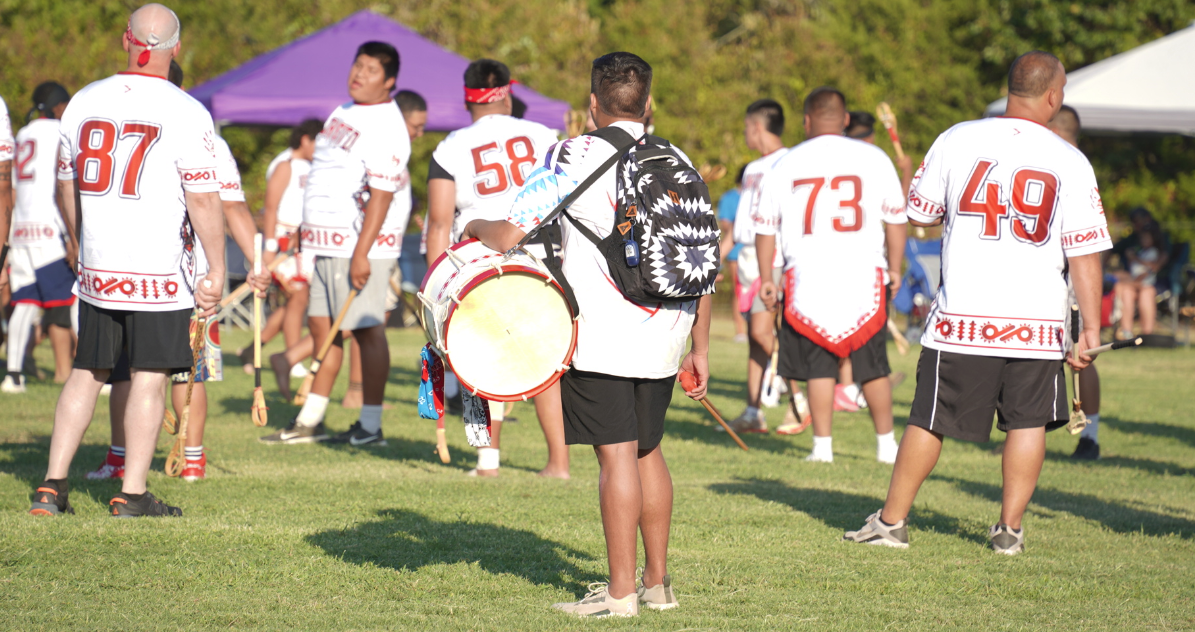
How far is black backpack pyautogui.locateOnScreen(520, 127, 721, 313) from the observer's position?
361 cm

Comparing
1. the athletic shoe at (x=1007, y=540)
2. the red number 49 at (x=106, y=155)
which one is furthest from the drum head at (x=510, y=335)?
the athletic shoe at (x=1007, y=540)

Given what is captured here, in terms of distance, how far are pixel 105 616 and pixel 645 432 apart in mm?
1772

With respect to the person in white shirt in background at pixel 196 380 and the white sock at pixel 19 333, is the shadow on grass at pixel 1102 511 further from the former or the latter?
the white sock at pixel 19 333

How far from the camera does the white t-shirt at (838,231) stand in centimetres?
688

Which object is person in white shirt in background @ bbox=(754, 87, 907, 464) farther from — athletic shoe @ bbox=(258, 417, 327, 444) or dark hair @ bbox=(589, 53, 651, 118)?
dark hair @ bbox=(589, 53, 651, 118)

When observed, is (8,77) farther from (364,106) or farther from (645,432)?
(645,432)

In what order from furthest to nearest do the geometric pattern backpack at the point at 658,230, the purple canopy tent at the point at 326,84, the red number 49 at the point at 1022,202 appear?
the purple canopy tent at the point at 326,84
the red number 49 at the point at 1022,202
the geometric pattern backpack at the point at 658,230

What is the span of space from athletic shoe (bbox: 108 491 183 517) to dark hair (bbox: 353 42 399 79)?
9.91 feet

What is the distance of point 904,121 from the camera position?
2439 cm

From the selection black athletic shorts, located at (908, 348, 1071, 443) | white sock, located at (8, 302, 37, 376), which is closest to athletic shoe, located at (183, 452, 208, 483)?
black athletic shorts, located at (908, 348, 1071, 443)

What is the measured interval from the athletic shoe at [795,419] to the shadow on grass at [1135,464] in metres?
1.57

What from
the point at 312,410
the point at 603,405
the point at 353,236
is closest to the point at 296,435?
the point at 312,410

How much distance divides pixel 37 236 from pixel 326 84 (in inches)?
202

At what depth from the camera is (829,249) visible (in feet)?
22.6
